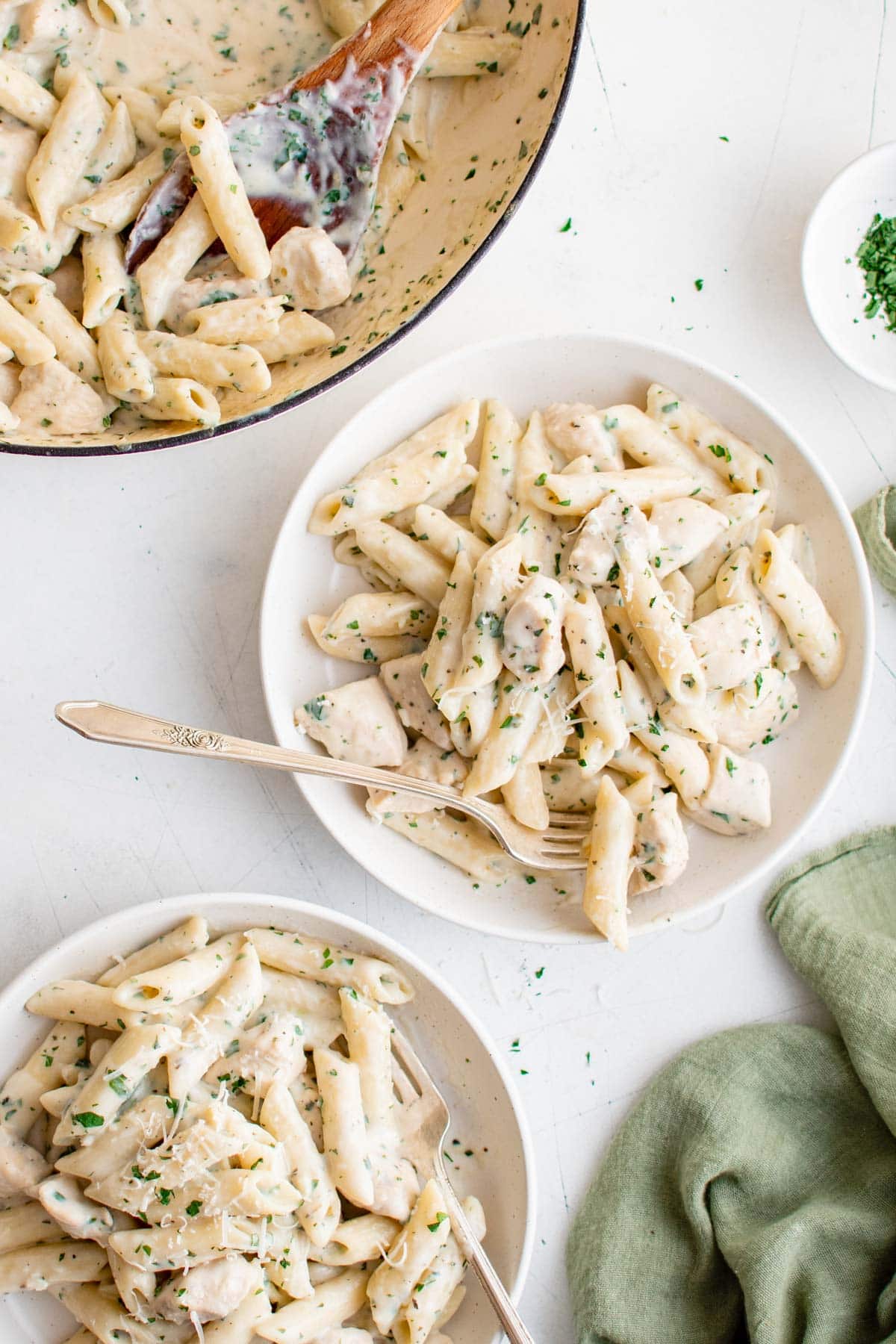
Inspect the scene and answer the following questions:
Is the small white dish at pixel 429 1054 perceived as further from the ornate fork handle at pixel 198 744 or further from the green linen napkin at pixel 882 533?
the green linen napkin at pixel 882 533

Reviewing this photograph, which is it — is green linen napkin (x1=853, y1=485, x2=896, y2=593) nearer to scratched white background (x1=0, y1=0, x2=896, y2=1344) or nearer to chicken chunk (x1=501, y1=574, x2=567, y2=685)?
scratched white background (x1=0, y1=0, x2=896, y2=1344)

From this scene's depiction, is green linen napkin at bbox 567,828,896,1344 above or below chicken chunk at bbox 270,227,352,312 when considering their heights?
below

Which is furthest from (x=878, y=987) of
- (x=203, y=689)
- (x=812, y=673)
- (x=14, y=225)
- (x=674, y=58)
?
(x=14, y=225)

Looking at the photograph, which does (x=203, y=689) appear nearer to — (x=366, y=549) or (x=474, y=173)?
(x=366, y=549)

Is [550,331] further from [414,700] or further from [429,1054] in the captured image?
[429,1054]

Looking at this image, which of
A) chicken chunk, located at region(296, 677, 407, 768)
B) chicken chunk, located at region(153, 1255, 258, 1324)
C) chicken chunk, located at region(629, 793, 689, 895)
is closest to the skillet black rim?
chicken chunk, located at region(296, 677, 407, 768)

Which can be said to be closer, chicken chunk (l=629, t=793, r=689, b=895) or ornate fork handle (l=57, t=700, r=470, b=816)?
ornate fork handle (l=57, t=700, r=470, b=816)

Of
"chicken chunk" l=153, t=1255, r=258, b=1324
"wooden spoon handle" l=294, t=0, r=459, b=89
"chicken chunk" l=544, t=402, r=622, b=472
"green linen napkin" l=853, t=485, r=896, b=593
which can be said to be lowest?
"chicken chunk" l=153, t=1255, r=258, b=1324

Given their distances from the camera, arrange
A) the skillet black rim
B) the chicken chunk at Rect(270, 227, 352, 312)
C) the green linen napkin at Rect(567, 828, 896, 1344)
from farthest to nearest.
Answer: the green linen napkin at Rect(567, 828, 896, 1344) → the chicken chunk at Rect(270, 227, 352, 312) → the skillet black rim
